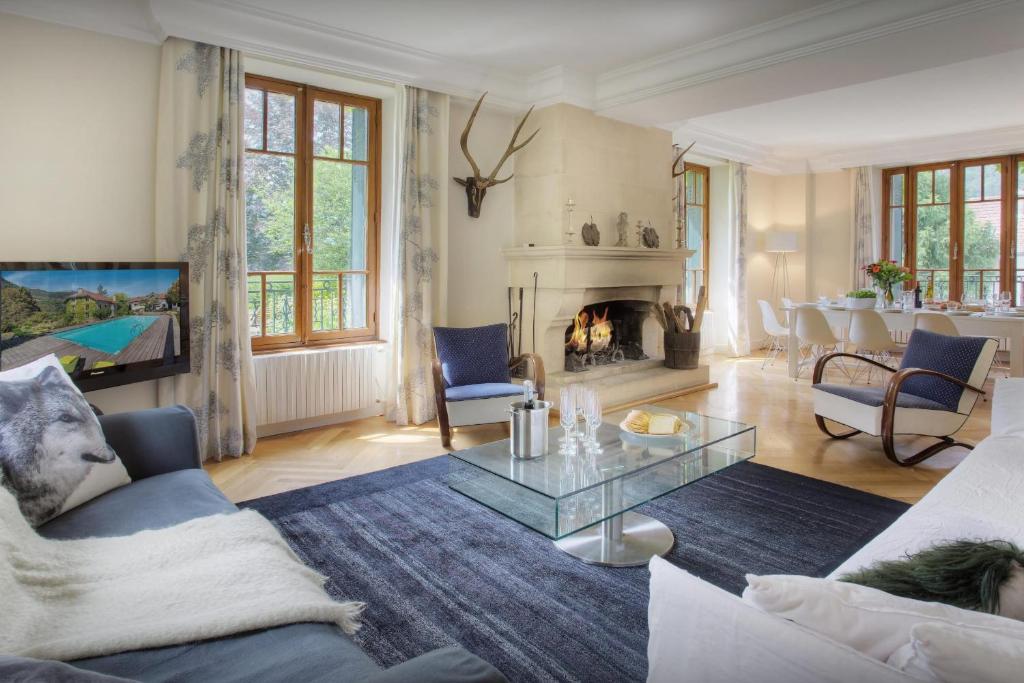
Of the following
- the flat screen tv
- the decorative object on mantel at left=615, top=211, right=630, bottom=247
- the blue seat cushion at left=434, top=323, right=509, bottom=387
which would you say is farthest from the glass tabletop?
the decorative object on mantel at left=615, top=211, right=630, bottom=247

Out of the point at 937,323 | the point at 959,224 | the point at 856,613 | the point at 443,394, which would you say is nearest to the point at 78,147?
the point at 443,394

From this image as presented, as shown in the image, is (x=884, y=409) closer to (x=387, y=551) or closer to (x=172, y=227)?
(x=387, y=551)

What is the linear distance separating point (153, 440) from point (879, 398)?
160 inches

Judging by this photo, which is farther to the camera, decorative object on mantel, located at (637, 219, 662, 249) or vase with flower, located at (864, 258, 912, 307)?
vase with flower, located at (864, 258, 912, 307)

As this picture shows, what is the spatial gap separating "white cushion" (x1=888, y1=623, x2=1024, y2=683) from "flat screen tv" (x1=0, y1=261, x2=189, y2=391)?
3779 mm

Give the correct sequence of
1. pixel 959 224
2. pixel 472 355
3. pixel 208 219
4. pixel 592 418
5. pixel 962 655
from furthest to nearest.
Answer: pixel 959 224 < pixel 472 355 < pixel 208 219 < pixel 592 418 < pixel 962 655

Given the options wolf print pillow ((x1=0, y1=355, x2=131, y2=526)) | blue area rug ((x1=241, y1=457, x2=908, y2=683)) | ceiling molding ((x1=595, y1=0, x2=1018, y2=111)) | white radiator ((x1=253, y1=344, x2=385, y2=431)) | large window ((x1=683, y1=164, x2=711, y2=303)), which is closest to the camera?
wolf print pillow ((x1=0, y1=355, x2=131, y2=526))

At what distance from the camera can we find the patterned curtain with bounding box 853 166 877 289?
8.82m

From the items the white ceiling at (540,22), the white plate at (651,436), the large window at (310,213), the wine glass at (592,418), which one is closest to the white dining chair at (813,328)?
the white ceiling at (540,22)

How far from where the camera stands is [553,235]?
5.60 metres

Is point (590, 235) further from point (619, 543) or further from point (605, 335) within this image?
point (619, 543)

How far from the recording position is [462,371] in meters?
4.69

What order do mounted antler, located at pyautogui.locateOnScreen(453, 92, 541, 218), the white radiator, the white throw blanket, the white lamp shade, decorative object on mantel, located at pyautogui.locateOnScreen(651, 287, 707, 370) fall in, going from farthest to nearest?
the white lamp shade < decorative object on mantel, located at pyautogui.locateOnScreen(651, 287, 707, 370) < mounted antler, located at pyautogui.locateOnScreen(453, 92, 541, 218) < the white radiator < the white throw blanket

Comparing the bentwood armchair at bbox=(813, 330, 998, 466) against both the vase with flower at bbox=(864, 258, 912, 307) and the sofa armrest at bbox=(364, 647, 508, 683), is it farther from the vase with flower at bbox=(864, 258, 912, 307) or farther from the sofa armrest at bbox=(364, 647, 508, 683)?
the sofa armrest at bbox=(364, 647, 508, 683)
